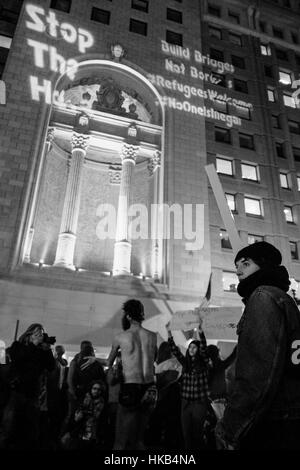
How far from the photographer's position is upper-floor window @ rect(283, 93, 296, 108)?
3132 centimetres

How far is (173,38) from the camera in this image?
28.1m

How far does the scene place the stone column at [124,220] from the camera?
64.9ft

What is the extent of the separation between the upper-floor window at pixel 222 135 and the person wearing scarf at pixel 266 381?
2656 centimetres

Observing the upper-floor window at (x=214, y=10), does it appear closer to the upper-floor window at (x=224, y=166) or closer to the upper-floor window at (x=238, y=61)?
the upper-floor window at (x=238, y=61)

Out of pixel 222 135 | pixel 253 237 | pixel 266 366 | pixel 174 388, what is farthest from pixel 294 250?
pixel 266 366

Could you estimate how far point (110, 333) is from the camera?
1709 centimetres

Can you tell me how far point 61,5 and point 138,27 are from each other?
Answer: 614 cm

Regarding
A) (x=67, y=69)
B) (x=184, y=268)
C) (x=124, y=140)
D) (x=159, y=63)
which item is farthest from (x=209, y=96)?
(x=184, y=268)

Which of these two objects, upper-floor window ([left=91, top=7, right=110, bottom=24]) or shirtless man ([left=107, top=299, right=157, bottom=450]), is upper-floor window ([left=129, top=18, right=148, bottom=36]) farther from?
shirtless man ([left=107, top=299, right=157, bottom=450])

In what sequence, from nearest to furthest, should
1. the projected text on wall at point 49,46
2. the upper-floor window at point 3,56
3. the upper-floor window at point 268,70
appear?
the projected text on wall at point 49,46 < the upper-floor window at point 3,56 < the upper-floor window at point 268,70

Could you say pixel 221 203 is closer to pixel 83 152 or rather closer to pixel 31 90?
pixel 83 152

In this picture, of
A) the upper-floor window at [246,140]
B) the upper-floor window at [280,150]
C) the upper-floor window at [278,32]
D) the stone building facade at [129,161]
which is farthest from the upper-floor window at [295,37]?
the upper-floor window at [246,140]

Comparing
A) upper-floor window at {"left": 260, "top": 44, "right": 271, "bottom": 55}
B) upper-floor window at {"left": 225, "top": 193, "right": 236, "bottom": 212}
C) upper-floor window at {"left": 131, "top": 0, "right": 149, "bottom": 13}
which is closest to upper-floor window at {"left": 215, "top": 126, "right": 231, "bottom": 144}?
upper-floor window at {"left": 225, "top": 193, "right": 236, "bottom": 212}

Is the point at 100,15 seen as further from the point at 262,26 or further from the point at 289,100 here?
the point at 262,26
